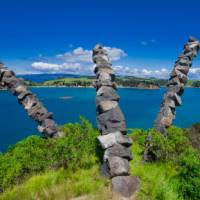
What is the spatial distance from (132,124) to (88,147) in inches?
2736

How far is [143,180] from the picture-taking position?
10328mm

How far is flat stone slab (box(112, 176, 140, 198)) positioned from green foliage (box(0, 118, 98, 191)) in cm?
273

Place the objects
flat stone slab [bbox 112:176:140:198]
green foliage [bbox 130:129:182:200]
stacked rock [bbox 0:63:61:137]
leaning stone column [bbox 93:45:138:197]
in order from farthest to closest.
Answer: stacked rock [bbox 0:63:61:137]
leaning stone column [bbox 93:45:138:197]
flat stone slab [bbox 112:176:140:198]
green foliage [bbox 130:129:182:200]

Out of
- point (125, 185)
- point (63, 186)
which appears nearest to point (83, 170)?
point (63, 186)

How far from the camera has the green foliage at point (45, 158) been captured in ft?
38.7

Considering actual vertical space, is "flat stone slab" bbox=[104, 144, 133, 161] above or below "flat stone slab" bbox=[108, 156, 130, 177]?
above

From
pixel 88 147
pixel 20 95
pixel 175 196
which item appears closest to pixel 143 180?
pixel 175 196

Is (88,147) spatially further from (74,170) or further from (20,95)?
(20,95)

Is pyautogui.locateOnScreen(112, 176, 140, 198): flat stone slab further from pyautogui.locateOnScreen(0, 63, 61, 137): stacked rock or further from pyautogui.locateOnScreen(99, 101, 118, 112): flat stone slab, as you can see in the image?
pyautogui.locateOnScreen(0, 63, 61, 137): stacked rock

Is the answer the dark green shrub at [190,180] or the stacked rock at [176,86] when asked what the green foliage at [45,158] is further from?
the dark green shrub at [190,180]

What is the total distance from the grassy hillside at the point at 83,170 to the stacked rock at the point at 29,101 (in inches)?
56.5

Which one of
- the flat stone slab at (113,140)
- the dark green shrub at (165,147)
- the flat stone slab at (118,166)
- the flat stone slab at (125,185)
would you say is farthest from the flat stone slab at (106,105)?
the flat stone slab at (125,185)

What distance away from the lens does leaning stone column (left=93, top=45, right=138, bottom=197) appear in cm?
964

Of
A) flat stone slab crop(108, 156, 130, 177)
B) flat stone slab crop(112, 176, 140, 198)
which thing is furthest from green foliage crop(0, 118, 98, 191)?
flat stone slab crop(112, 176, 140, 198)
